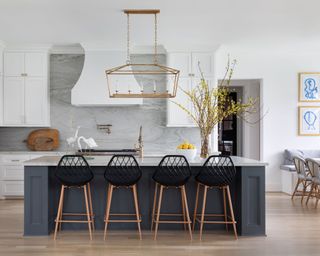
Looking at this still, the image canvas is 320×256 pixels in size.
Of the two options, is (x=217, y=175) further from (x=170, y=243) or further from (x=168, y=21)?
(x=168, y=21)

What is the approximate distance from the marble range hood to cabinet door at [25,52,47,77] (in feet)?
2.50

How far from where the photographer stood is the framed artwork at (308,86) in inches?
333

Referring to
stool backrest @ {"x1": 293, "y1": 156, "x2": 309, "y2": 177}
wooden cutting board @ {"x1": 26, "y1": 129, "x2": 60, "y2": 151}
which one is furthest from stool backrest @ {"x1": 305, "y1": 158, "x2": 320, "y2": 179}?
wooden cutting board @ {"x1": 26, "y1": 129, "x2": 60, "y2": 151}

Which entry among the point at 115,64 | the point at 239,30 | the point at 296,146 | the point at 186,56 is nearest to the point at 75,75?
the point at 115,64

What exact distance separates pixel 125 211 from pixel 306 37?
4.26 m

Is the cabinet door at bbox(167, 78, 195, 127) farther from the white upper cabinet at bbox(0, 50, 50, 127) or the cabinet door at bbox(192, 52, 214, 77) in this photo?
the white upper cabinet at bbox(0, 50, 50, 127)

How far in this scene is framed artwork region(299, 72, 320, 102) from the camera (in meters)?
8.47

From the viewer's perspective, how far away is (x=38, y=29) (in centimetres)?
651

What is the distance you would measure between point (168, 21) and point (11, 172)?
3.81 m

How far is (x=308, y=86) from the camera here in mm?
8484

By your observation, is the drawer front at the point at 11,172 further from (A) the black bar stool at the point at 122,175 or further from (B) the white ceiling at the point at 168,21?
(A) the black bar stool at the point at 122,175

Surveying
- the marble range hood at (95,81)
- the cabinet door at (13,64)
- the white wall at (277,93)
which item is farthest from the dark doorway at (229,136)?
the cabinet door at (13,64)

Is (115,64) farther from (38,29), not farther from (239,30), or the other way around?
(239,30)

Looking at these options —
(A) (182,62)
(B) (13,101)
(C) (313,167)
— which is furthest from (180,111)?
(B) (13,101)
